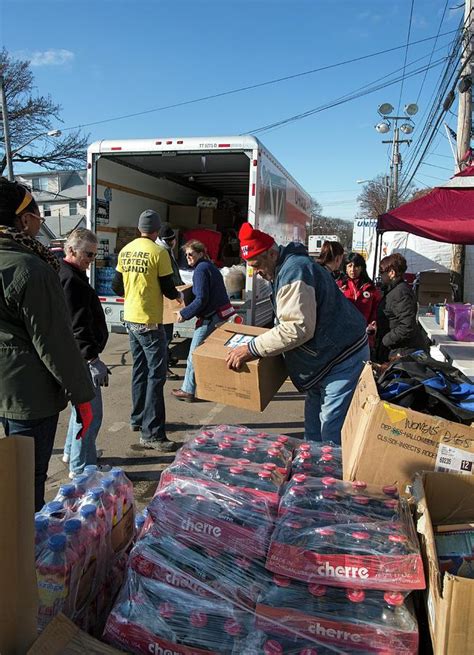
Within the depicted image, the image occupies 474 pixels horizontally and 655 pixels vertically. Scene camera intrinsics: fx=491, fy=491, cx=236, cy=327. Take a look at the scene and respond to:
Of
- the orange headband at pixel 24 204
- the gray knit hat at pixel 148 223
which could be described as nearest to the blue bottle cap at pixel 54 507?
the orange headband at pixel 24 204

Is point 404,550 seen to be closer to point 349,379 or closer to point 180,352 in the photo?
point 349,379

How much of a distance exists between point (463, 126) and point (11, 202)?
37.0 ft

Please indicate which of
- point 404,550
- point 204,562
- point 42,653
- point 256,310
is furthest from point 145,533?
point 256,310

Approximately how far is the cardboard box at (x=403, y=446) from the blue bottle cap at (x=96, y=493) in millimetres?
916

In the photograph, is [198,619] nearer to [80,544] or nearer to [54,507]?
[80,544]

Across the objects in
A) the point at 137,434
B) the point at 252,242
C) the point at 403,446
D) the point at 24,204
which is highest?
the point at 24,204

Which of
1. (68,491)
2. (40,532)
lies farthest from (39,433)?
(40,532)

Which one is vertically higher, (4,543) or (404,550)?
(4,543)

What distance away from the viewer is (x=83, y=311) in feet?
10.9

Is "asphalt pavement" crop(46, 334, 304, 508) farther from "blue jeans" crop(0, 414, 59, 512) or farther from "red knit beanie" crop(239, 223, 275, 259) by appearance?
"red knit beanie" crop(239, 223, 275, 259)

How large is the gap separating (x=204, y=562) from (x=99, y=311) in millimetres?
2342

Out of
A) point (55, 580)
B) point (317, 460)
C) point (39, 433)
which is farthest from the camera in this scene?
point (39, 433)

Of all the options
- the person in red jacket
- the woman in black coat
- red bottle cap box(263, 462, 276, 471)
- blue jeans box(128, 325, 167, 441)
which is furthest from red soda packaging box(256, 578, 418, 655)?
the person in red jacket

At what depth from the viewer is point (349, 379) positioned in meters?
2.88
